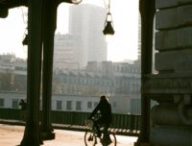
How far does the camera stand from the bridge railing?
31422 millimetres

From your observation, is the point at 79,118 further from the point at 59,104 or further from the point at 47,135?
the point at 59,104

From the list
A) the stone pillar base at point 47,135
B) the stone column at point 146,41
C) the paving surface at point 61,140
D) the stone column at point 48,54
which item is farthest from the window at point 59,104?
the stone column at point 146,41

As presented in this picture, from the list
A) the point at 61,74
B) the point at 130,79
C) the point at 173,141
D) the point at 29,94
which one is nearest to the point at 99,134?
the point at 29,94

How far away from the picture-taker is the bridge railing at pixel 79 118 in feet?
103

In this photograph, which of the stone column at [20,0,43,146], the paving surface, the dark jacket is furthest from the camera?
the paving surface

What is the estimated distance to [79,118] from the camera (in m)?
35.8

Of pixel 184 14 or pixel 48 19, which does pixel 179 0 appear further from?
pixel 48 19

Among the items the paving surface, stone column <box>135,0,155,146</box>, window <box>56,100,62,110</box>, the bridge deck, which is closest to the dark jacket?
stone column <box>135,0,155,146</box>

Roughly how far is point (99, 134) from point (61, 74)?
497ft

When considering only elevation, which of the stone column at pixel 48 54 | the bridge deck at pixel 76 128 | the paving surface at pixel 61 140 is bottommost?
the bridge deck at pixel 76 128

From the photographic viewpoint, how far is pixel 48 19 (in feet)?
72.5

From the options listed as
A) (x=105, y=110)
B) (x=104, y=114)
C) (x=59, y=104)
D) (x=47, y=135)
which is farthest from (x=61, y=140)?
(x=59, y=104)

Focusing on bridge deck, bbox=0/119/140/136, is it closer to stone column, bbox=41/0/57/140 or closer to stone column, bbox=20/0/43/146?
stone column, bbox=41/0/57/140

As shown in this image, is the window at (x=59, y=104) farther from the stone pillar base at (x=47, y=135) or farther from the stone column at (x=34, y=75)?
the stone column at (x=34, y=75)
